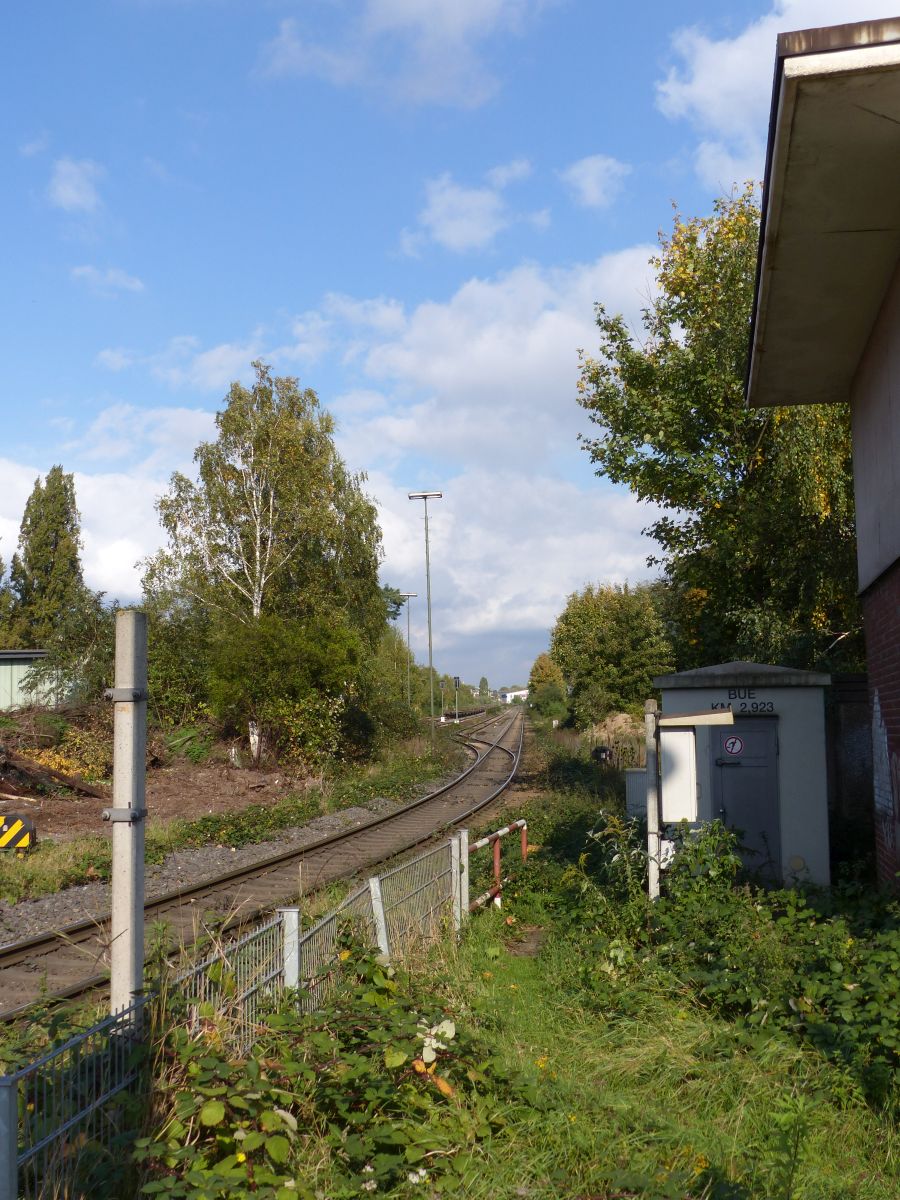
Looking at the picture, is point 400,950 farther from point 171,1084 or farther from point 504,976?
point 171,1084

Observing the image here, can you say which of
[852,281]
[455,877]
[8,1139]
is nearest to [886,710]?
[852,281]

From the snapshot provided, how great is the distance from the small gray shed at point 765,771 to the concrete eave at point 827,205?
3.22 metres

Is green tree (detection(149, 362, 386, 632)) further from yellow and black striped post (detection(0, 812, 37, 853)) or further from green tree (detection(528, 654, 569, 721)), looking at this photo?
green tree (detection(528, 654, 569, 721))

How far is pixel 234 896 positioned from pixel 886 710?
7.93 meters

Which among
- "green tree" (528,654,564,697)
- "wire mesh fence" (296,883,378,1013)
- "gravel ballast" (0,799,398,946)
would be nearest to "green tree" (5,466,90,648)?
"gravel ballast" (0,799,398,946)

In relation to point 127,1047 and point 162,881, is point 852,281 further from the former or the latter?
point 162,881

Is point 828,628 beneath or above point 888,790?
above

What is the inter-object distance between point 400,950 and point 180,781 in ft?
63.0

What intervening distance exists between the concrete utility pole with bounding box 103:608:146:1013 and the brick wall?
6.31m

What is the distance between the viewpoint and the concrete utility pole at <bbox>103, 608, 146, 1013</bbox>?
4.32 metres

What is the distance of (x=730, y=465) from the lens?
1944 centimetres

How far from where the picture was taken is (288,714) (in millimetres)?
27922

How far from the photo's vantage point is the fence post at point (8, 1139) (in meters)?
3.12

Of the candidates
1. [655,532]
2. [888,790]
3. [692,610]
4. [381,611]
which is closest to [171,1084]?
[888,790]
